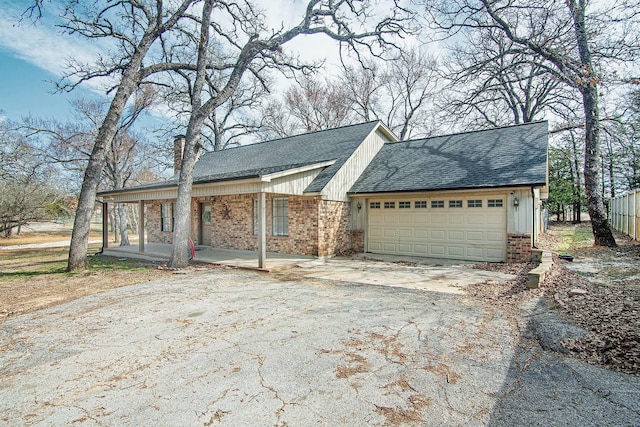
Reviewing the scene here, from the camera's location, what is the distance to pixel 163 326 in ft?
15.1

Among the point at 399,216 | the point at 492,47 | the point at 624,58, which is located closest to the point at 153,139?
the point at 399,216

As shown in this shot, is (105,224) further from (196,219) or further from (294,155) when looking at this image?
(294,155)

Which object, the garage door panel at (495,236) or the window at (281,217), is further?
the window at (281,217)

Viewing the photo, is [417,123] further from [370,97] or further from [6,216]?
[6,216]

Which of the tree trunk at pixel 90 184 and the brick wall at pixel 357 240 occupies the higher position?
the tree trunk at pixel 90 184

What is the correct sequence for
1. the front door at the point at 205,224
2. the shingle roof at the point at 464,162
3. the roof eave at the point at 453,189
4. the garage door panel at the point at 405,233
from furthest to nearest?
the front door at the point at 205,224 < the garage door panel at the point at 405,233 < the shingle roof at the point at 464,162 < the roof eave at the point at 453,189

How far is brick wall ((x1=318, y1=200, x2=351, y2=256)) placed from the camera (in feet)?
34.9

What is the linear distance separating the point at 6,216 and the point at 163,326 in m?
23.6

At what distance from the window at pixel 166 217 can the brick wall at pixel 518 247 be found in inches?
546

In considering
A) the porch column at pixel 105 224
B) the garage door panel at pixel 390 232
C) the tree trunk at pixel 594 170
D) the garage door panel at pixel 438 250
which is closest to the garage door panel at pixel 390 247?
the garage door panel at pixel 390 232

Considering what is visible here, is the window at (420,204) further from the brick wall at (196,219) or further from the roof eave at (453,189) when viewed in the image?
the brick wall at (196,219)

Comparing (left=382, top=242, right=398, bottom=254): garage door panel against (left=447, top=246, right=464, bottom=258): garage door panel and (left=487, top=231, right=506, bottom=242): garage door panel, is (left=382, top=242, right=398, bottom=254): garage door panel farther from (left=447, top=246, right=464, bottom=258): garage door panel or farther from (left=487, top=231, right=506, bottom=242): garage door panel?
(left=487, top=231, right=506, bottom=242): garage door panel

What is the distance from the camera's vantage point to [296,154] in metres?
14.0

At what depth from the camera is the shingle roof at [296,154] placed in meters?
11.4
